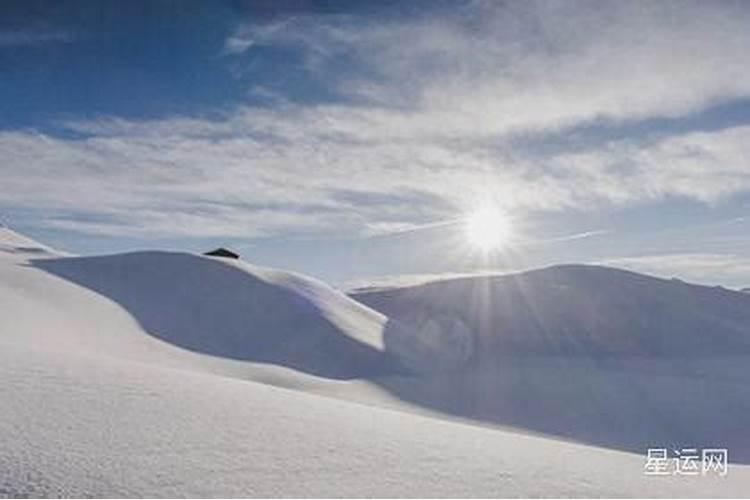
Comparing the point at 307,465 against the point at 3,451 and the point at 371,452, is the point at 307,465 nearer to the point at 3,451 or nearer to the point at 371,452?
the point at 371,452

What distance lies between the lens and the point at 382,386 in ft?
76.9

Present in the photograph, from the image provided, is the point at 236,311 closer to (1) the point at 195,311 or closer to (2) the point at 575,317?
(1) the point at 195,311

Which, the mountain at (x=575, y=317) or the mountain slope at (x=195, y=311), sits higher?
the mountain at (x=575, y=317)

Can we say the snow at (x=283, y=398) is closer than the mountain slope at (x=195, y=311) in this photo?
Yes

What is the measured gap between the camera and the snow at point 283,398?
5137mm

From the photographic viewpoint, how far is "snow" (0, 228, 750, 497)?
5137mm

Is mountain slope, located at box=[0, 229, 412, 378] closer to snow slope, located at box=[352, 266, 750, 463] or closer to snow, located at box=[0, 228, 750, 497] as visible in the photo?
snow, located at box=[0, 228, 750, 497]

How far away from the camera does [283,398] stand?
8.41 metres

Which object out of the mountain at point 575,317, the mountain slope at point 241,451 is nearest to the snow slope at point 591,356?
the mountain at point 575,317

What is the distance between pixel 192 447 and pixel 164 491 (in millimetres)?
1000

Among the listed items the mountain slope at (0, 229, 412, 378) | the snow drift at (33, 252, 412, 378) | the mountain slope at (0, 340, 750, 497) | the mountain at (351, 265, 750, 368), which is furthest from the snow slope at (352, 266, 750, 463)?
the mountain slope at (0, 340, 750, 497)

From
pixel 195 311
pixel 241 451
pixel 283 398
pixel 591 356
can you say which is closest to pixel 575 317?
pixel 591 356

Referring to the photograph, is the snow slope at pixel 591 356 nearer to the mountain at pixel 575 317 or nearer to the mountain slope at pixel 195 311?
the mountain at pixel 575 317

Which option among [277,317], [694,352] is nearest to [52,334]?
[277,317]
